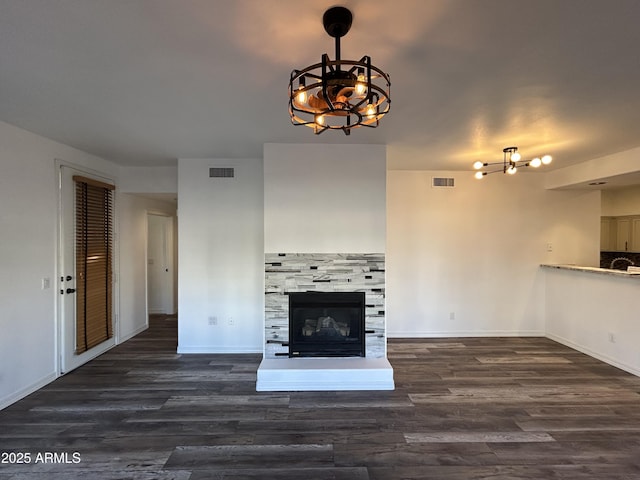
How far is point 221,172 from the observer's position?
177 inches

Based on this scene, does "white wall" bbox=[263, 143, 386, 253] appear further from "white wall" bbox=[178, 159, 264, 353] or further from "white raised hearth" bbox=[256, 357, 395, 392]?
"white raised hearth" bbox=[256, 357, 395, 392]

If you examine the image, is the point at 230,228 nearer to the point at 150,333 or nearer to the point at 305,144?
the point at 305,144

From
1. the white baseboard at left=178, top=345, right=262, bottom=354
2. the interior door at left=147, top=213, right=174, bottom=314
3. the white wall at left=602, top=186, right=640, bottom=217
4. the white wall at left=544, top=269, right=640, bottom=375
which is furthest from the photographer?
the interior door at left=147, top=213, right=174, bottom=314

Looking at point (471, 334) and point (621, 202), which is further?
point (621, 202)

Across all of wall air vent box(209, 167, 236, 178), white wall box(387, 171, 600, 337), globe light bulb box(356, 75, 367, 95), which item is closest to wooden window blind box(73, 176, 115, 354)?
wall air vent box(209, 167, 236, 178)

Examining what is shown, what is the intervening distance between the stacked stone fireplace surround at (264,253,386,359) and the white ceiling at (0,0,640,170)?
4.55 ft

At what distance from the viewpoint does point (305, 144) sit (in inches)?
148

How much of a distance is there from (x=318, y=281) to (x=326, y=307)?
1.08ft

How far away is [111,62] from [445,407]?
3748 mm

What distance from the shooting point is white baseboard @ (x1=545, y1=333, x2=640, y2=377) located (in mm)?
3752

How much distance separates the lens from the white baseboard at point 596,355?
12.3ft

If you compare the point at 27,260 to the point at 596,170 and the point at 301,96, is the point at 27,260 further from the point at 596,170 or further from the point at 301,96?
the point at 596,170

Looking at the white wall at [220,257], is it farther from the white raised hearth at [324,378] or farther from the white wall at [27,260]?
the white wall at [27,260]

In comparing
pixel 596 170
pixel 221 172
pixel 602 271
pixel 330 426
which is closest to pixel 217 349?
pixel 330 426
